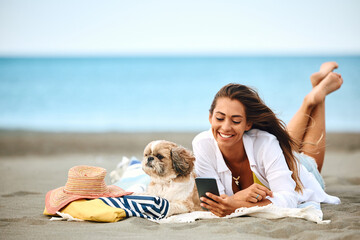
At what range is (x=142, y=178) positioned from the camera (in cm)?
545

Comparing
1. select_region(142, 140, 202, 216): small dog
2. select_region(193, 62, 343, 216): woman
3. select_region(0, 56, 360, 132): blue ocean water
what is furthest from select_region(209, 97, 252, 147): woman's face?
select_region(0, 56, 360, 132): blue ocean water

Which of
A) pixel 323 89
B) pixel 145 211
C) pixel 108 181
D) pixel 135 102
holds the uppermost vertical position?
pixel 323 89

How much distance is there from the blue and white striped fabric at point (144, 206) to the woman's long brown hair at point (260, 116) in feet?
3.74

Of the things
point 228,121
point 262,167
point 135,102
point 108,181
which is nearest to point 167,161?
point 228,121

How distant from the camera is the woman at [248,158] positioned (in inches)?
156

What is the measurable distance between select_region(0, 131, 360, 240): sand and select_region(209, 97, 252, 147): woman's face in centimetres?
82

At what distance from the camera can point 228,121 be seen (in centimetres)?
406

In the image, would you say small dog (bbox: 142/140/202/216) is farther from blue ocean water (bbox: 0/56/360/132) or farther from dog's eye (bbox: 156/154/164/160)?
blue ocean water (bbox: 0/56/360/132)

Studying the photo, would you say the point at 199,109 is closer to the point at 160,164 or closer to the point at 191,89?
the point at 191,89

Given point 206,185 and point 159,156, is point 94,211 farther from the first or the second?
point 206,185

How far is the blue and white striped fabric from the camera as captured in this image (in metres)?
3.88

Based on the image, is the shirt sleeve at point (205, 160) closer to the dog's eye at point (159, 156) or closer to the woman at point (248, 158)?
the woman at point (248, 158)

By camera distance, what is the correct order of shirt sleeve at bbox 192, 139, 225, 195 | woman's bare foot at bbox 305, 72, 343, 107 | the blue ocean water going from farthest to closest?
the blue ocean water, woman's bare foot at bbox 305, 72, 343, 107, shirt sleeve at bbox 192, 139, 225, 195

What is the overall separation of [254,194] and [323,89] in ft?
8.90
